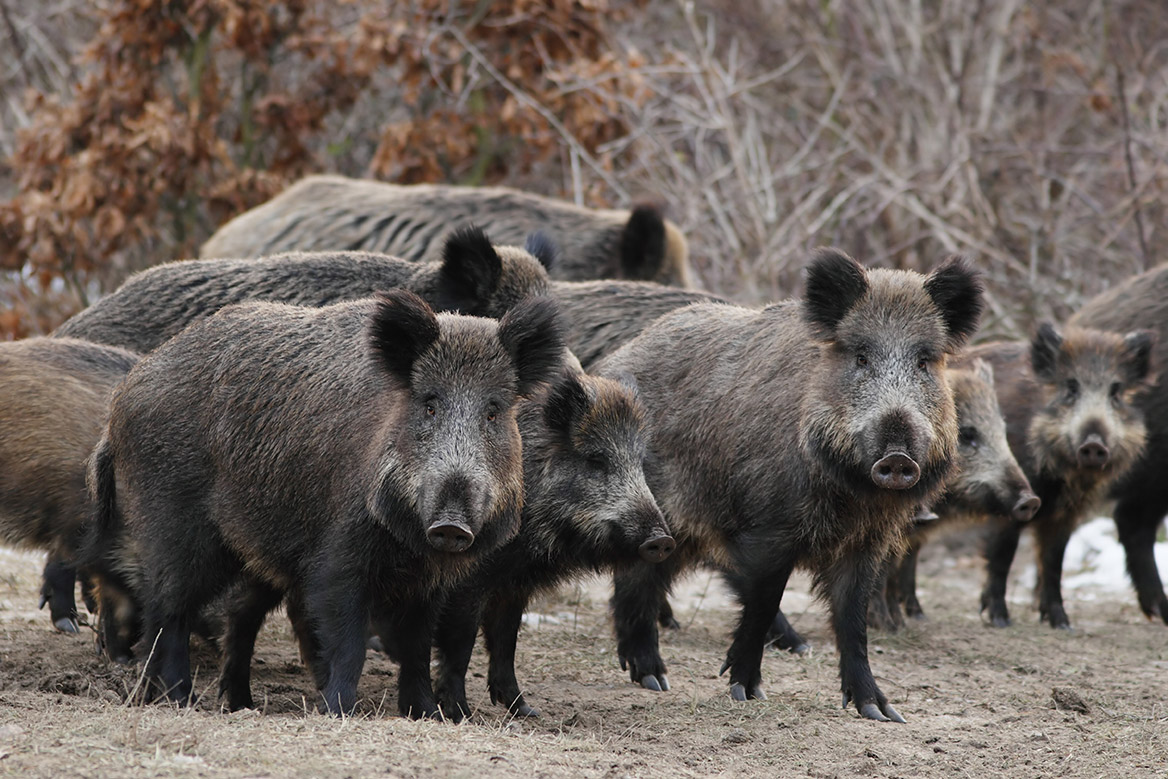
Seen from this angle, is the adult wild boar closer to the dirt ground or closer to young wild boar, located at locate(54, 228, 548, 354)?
the dirt ground

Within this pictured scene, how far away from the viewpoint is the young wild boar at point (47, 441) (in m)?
5.24

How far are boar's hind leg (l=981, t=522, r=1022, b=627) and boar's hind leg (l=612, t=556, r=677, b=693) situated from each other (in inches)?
103

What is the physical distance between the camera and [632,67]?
11.4 metres

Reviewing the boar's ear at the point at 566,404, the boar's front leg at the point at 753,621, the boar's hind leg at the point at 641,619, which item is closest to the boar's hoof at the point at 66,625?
the boar's hind leg at the point at 641,619

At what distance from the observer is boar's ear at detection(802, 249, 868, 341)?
203 inches

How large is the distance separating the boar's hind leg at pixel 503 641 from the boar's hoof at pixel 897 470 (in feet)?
4.58

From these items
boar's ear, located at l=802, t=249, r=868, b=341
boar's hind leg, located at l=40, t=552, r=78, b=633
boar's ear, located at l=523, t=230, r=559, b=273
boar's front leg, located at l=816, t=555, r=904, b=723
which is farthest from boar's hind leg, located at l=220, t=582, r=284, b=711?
boar's ear, located at l=523, t=230, r=559, b=273

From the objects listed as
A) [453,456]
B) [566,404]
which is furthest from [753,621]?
[453,456]

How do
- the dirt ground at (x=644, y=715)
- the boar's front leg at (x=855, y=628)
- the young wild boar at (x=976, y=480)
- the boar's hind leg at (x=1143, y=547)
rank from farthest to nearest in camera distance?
the boar's hind leg at (x=1143, y=547)
the young wild boar at (x=976, y=480)
the boar's front leg at (x=855, y=628)
the dirt ground at (x=644, y=715)

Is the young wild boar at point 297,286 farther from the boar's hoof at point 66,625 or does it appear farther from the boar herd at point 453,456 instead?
the boar's hoof at point 66,625

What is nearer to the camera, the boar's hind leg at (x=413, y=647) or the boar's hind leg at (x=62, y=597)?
the boar's hind leg at (x=413, y=647)

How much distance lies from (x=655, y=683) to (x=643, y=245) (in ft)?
11.3

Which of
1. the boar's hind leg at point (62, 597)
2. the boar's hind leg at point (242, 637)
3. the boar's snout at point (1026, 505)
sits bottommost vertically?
the boar's hind leg at point (62, 597)

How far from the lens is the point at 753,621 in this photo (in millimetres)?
5297
